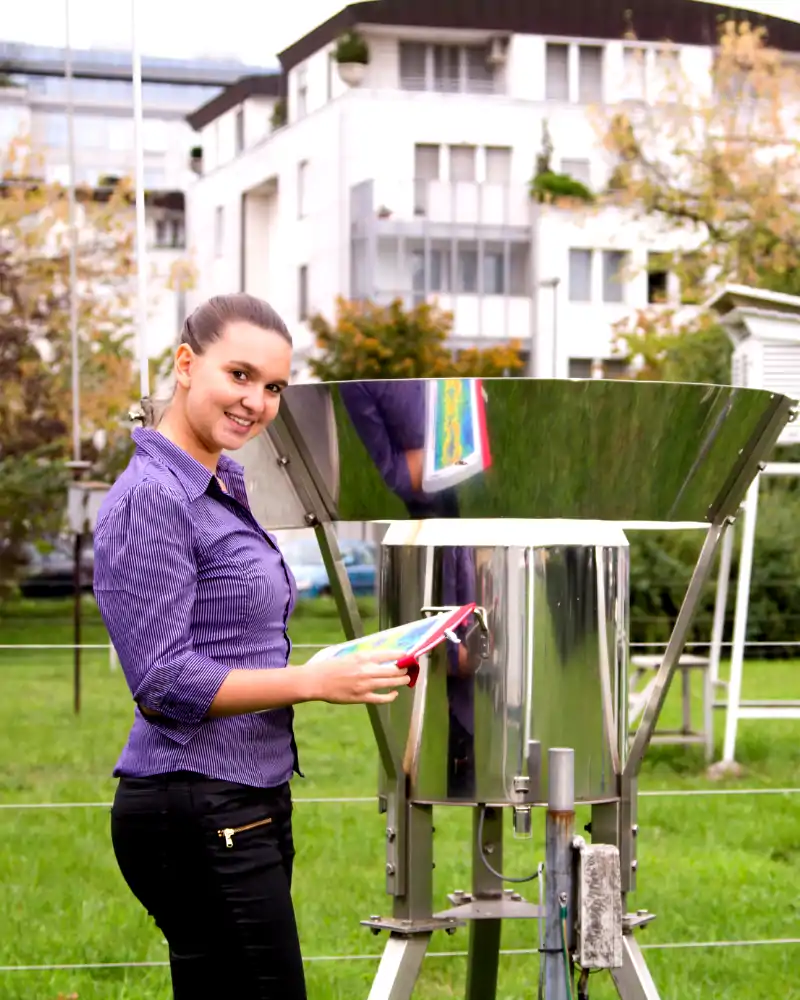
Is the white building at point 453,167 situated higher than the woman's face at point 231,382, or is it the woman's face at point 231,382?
the white building at point 453,167

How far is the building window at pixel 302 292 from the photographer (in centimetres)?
2581

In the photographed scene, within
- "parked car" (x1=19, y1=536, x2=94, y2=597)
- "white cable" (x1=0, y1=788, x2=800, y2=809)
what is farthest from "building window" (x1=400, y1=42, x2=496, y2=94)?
"white cable" (x1=0, y1=788, x2=800, y2=809)

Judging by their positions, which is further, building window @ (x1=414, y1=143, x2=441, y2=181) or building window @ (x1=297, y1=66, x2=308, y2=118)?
building window @ (x1=414, y1=143, x2=441, y2=181)

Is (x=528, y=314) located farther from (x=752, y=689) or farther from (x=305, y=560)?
(x=752, y=689)

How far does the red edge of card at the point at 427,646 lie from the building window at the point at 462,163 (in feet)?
84.8

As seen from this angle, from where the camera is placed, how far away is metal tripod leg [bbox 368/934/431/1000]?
8.84 ft

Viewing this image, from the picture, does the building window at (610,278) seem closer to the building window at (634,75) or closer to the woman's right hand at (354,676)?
the building window at (634,75)

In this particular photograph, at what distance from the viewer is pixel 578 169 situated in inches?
1096

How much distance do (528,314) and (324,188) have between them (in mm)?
4203

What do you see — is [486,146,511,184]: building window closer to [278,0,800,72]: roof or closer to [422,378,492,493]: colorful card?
[278,0,800,72]: roof

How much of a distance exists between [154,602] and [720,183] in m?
20.8

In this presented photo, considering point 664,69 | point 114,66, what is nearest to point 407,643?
point 114,66

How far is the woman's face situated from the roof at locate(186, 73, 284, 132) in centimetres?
2450

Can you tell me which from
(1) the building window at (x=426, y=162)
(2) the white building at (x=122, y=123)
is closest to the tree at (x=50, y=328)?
(2) the white building at (x=122, y=123)
